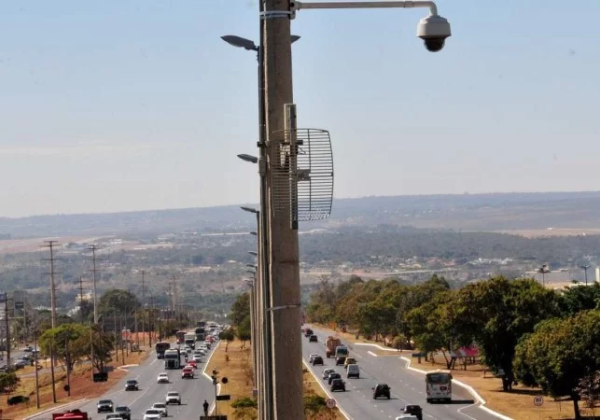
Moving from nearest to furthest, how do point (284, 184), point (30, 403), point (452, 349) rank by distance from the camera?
point (284, 184)
point (30, 403)
point (452, 349)

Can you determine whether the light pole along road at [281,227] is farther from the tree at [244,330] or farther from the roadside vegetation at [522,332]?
the tree at [244,330]

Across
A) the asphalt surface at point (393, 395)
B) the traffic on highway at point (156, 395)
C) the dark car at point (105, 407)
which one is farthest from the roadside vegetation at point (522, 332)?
the dark car at point (105, 407)

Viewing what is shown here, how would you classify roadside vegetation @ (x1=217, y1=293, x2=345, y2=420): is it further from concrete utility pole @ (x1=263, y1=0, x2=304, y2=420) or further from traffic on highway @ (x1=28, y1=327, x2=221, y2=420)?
concrete utility pole @ (x1=263, y1=0, x2=304, y2=420)

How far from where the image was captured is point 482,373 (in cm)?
11250

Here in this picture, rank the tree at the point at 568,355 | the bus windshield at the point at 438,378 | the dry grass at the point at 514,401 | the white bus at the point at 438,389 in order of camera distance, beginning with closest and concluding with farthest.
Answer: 1. the tree at the point at 568,355
2. the dry grass at the point at 514,401
3. the white bus at the point at 438,389
4. the bus windshield at the point at 438,378

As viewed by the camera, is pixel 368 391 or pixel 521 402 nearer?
pixel 521 402

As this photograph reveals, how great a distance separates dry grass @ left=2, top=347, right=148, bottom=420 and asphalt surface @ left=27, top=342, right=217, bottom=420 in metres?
1.43

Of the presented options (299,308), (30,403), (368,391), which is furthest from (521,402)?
(299,308)

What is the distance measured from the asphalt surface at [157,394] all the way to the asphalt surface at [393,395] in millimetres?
9329

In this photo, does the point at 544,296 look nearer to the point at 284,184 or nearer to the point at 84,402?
the point at 84,402

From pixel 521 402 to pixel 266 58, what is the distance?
7310cm

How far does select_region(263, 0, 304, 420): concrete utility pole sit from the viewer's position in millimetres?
10367

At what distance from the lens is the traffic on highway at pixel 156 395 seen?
265 feet

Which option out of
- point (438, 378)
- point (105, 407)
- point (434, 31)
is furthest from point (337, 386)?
point (434, 31)
